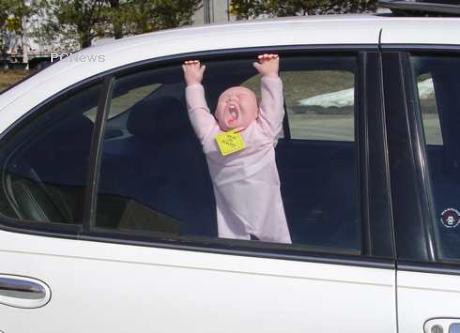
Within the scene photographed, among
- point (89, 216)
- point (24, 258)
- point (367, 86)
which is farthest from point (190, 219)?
point (367, 86)

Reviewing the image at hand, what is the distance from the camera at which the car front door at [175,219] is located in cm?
196

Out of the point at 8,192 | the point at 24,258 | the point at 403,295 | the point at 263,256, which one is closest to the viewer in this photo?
the point at 403,295

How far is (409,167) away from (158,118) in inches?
33.0

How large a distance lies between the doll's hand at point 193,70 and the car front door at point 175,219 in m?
0.02

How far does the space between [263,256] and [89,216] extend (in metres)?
0.56

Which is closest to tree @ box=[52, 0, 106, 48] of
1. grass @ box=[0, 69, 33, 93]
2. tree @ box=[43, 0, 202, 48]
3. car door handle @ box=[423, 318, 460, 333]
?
tree @ box=[43, 0, 202, 48]

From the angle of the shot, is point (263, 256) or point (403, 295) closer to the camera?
point (403, 295)

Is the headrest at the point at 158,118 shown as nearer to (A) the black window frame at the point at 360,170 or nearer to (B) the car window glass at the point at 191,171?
(B) the car window glass at the point at 191,171

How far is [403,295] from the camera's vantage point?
6.19 feet

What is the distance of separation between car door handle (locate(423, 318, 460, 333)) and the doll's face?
0.81 meters

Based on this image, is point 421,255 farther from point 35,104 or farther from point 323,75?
point 35,104

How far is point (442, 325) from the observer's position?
185 cm

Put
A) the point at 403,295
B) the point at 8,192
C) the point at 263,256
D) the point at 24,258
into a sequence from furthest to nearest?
1. the point at 8,192
2. the point at 24,258
3. the point at 263,256
4. the point at 403,295

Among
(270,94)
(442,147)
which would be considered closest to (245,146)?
(270,94)
